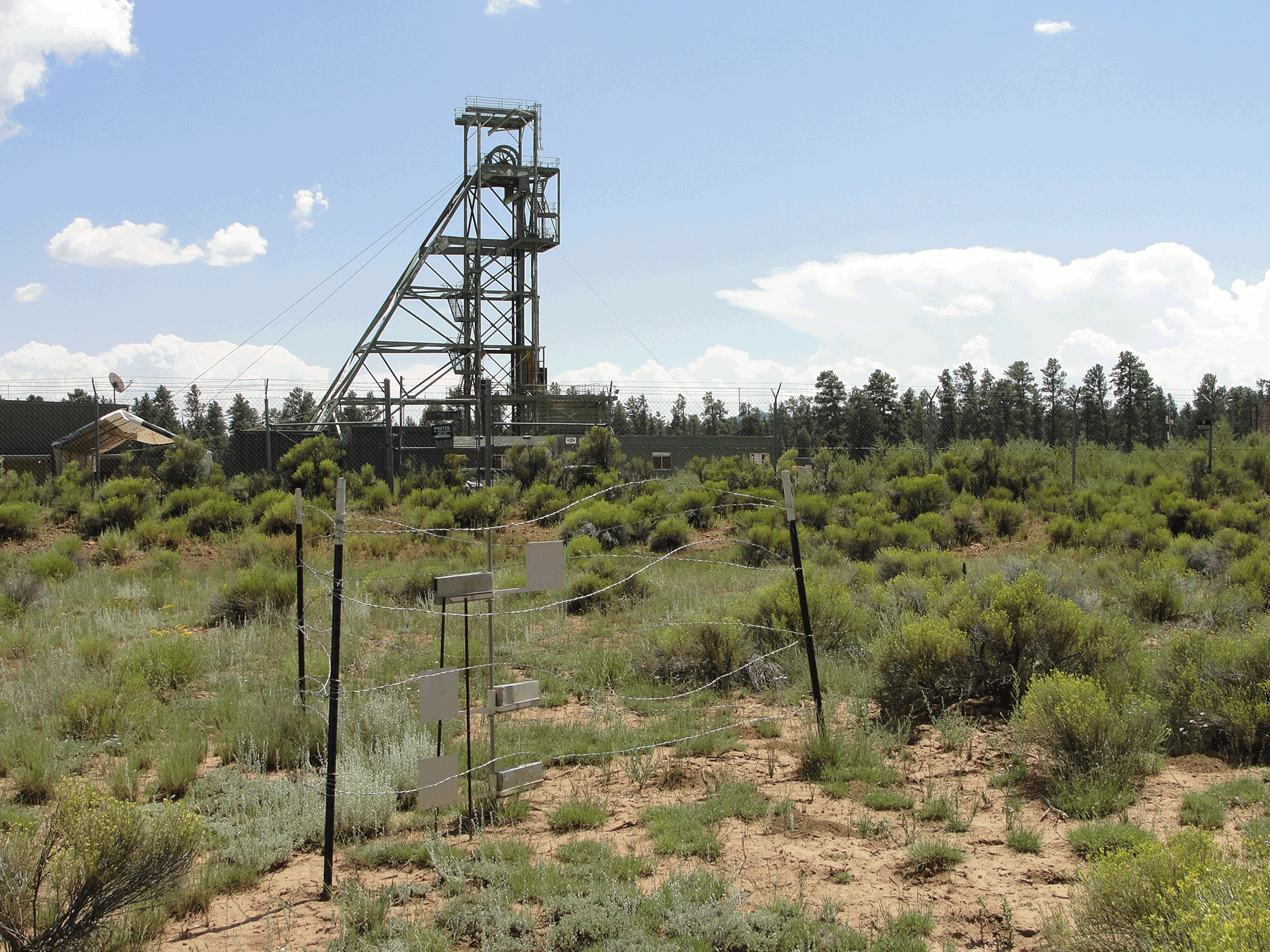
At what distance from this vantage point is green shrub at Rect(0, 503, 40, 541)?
1566cm

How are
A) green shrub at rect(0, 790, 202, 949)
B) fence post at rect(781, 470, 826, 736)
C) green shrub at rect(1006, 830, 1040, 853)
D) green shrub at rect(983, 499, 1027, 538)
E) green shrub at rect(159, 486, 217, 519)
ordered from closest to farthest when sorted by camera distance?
1. green shrub at rect(0, 790, 202, 949)
2. green shrub at rect(1006, 830, 1040, 853)
3. fence post at rect(781, 470, 826, 736)
4. green shrub at rect(159, 486, 217, 519)
5. green shrub at rect(983, 499, 1027, 538)

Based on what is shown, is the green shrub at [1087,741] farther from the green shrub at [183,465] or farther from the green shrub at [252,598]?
the green shrub at [183,465]

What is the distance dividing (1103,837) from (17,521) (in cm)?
1793

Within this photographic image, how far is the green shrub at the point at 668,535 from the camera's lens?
54.7 ft

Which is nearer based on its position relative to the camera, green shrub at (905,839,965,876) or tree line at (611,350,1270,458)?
green shrub at (905,839,965,876)

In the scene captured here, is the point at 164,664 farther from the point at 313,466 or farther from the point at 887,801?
the point at 313,466

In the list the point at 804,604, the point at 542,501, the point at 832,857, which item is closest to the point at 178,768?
the point at 832,857

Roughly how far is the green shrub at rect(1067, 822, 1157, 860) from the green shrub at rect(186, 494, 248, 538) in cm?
1619

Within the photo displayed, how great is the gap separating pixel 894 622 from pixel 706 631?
2.15m

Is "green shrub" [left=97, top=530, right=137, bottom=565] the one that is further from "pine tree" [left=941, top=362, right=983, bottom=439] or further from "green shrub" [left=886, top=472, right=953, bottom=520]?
"pine tree" [left=941, top=362, right=983, bottom=439]

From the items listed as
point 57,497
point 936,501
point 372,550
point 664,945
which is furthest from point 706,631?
point 57,497

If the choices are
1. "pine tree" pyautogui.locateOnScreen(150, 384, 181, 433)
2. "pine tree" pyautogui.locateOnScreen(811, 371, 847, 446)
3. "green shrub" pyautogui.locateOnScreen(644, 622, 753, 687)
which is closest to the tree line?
"pine tree" pyautogui.locateOnScreen(811, 371, 847, 446)

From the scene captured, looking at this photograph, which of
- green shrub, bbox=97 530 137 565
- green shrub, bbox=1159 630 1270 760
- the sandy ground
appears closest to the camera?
the sandy ground

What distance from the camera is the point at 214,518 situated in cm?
1731
